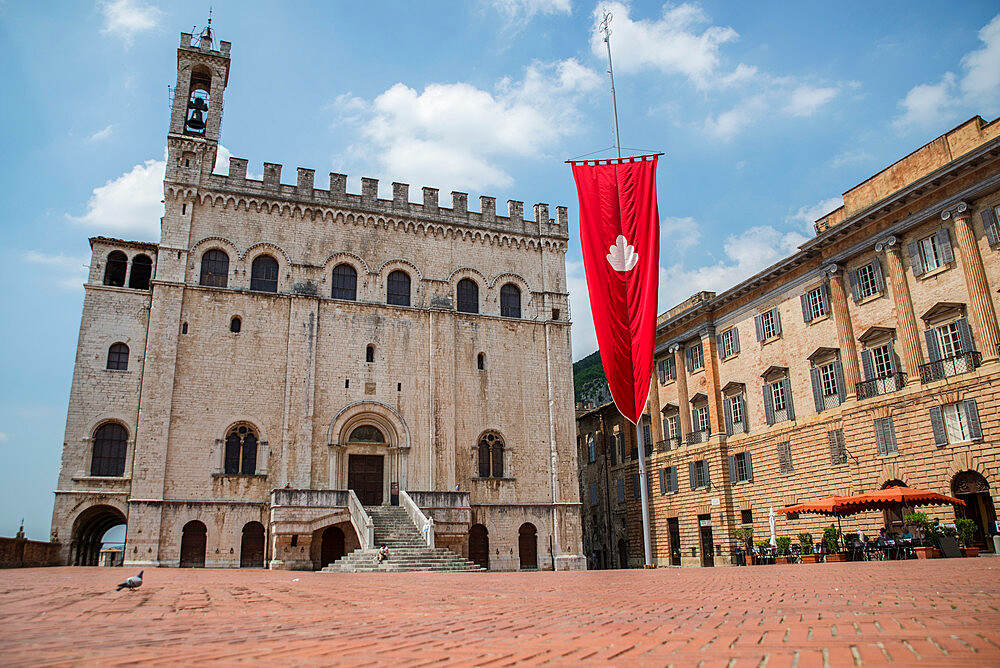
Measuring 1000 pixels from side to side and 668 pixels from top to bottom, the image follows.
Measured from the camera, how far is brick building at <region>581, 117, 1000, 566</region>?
21.4m

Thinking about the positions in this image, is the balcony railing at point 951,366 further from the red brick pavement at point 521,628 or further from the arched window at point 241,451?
the arched window at point 241,451

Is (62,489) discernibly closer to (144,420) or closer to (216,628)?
(144,420)

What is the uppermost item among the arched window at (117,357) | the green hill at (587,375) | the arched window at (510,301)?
the green hill at (587,375)

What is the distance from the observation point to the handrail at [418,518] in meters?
23.8

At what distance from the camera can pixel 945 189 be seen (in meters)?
22.6

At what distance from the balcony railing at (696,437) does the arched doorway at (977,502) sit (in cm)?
1254

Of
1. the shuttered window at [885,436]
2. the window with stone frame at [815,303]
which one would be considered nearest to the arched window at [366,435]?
the window with stone frame at [815,303]

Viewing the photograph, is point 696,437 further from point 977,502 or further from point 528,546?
point 977,502

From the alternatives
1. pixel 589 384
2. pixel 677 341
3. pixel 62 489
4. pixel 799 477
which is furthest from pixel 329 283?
pixel 589 384

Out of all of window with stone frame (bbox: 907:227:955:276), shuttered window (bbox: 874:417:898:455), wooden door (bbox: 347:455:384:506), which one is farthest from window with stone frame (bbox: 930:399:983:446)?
wooden door (bbox: 347:455:384:506)

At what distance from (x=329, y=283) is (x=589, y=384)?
58.8 metres

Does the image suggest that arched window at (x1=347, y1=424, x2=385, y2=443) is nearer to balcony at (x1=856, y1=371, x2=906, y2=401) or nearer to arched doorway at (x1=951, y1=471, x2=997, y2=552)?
balcony at (x1=856, y1=371, x2=906, y2=401)

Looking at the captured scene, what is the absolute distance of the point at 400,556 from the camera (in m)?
22.0

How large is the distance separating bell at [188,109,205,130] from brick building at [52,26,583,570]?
3.7 inches
